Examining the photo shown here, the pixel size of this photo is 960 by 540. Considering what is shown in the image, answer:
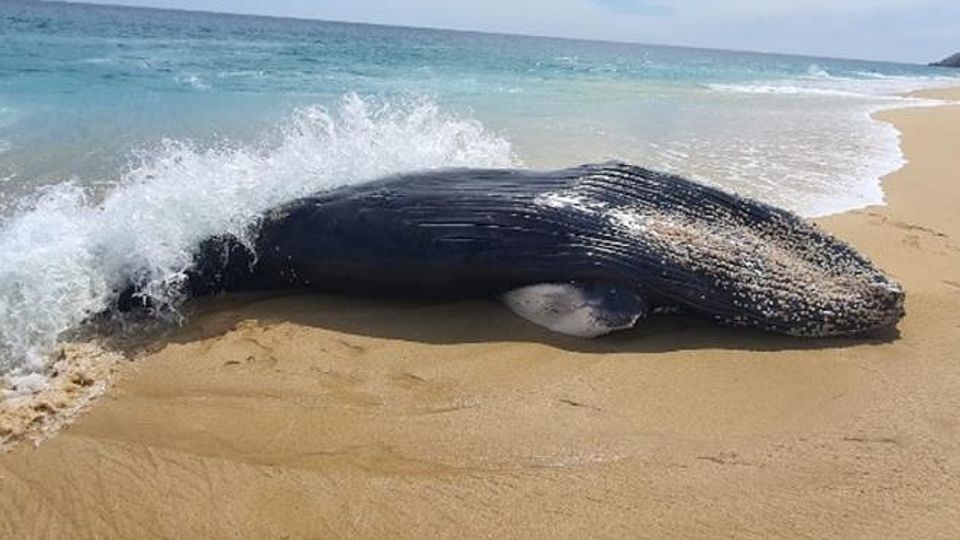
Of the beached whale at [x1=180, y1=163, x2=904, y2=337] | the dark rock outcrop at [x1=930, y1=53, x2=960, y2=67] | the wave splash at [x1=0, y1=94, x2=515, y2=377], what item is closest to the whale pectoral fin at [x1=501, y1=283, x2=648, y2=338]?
the beached whale at [x1=180, y1=163, x2=904, y2=337]

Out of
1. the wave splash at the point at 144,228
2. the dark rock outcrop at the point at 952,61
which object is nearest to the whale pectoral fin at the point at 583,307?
the wave splash at the point at 144,228

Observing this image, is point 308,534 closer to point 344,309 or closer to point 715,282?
point 344,309

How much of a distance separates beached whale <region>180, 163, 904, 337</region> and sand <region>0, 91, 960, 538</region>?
152 millimetres

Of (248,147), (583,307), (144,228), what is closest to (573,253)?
(583,307)

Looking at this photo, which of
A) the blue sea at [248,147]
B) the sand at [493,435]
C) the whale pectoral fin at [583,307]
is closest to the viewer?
the sand at [493,435]

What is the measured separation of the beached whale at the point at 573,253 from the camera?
427 centimetres

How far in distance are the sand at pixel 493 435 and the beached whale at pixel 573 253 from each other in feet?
0.50

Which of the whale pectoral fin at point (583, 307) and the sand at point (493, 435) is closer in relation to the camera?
the sand at point (493, 435)

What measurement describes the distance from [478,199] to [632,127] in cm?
1015

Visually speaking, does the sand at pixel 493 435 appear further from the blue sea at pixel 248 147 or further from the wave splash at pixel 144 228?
the blue sea at pixel 248 147

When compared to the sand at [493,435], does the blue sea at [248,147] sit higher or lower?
higher

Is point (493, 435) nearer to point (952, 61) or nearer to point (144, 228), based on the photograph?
point (144, 228)

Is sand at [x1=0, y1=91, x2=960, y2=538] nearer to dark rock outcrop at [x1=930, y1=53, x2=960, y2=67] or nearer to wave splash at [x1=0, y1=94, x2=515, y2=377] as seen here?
wave splash at [x1=0, y1=94, x2=515, y2=377]

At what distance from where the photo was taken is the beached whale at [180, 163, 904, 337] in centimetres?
427
